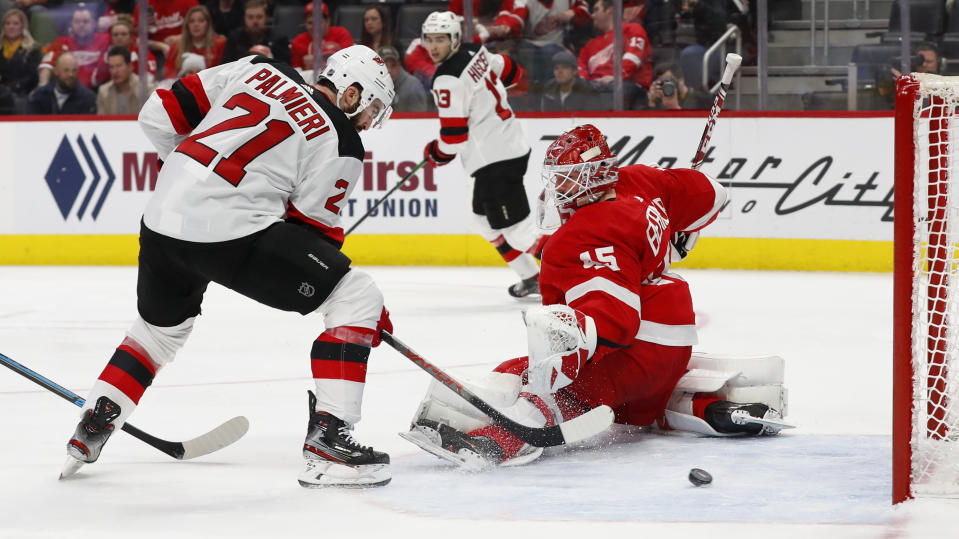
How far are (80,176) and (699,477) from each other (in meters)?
6.09

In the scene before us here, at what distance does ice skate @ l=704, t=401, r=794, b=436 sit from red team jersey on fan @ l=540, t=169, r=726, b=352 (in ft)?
0.60

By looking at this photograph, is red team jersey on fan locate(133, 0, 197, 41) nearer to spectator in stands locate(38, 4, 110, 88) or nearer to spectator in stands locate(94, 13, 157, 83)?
spectator in stands locate(94, 13, 157, 83)

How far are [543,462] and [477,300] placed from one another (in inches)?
133

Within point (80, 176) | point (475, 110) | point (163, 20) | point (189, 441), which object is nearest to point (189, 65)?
point (163, 20)

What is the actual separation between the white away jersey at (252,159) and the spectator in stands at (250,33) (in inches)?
208

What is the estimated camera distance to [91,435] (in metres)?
2.84

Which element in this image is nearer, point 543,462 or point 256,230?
point 256,230

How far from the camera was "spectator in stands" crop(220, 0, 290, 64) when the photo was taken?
26.3 ft

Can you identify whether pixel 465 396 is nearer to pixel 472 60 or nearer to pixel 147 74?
pixel 472 60

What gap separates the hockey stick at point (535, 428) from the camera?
2922 millimetres

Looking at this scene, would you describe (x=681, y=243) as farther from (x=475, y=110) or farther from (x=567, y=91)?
(x=567, y=91)

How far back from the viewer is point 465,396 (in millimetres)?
2939

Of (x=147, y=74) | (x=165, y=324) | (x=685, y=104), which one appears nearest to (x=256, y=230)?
(x=165, y=324)

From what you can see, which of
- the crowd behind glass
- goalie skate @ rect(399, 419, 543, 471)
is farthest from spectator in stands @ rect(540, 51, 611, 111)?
goalie skate @ rect(399, 419, 543, 471)
